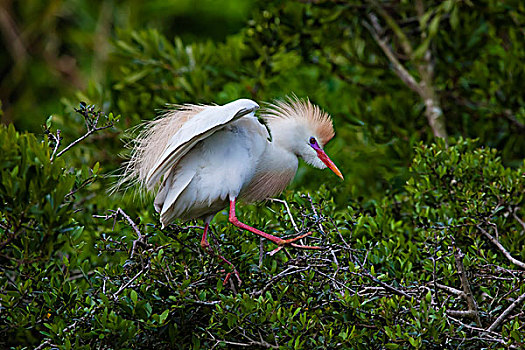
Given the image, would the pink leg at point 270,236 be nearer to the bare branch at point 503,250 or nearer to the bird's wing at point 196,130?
the bird's wing at point 196,130

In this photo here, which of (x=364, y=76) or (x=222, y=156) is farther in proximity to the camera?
(x=364, y=76)

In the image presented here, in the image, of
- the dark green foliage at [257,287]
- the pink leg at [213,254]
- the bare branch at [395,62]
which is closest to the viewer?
the dark green foliage at [257,287]

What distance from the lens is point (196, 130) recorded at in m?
2.73

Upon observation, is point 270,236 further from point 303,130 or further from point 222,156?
point 303,130

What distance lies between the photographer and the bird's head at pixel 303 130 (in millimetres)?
3242

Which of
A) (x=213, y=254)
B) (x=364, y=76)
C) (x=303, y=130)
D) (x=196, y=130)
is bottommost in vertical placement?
(x=364, y=76)

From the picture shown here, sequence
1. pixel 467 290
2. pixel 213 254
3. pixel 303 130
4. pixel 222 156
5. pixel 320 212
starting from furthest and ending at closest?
pixel 303 130
pixel 222 156
pixel 320 212
pixel 213 254
pixel 467 290

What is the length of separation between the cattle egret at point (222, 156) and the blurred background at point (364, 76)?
0.92 meters

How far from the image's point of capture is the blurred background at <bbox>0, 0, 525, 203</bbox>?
464cm

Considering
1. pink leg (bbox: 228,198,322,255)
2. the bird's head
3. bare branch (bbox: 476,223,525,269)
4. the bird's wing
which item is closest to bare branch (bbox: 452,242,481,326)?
bare branch (bbox: 476,223,525,269)

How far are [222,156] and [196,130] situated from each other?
0.34m

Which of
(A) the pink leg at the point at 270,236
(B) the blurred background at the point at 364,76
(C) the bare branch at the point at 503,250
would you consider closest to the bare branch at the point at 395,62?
(B) the blurred background at the point at 364,76

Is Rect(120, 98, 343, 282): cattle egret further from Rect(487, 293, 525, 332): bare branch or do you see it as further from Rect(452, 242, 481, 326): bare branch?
Rect(487, 293, 525, 332): bare branch

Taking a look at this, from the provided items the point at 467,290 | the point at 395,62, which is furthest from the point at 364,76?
the point at 467,290
